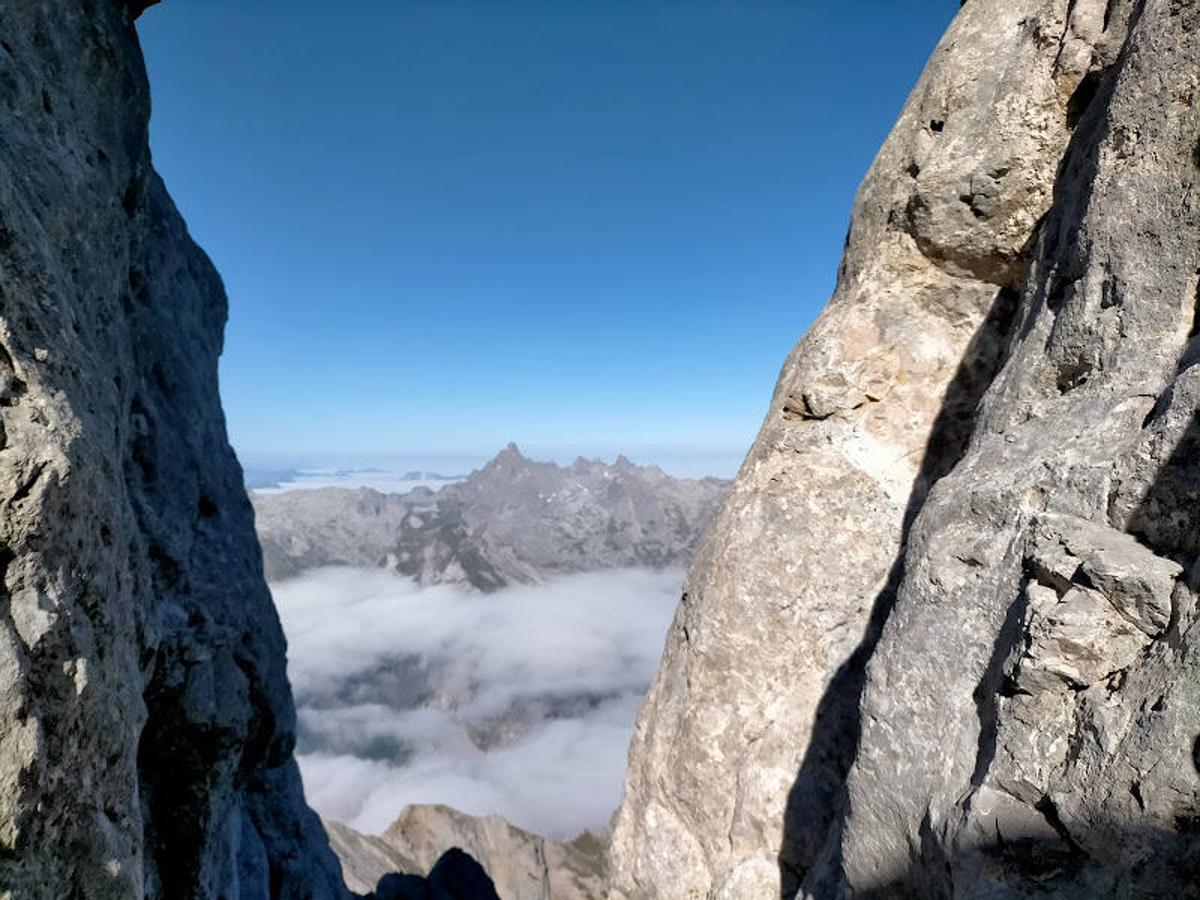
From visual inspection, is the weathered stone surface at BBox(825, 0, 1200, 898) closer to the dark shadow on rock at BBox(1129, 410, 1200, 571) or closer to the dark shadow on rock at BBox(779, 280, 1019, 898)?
the dark shadow on rock at BBox(1129, 410, 1200, 571)

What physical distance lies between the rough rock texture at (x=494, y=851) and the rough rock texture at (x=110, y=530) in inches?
2664

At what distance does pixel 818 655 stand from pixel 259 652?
43.7 feet

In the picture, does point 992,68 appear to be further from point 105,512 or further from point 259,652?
point 259,652

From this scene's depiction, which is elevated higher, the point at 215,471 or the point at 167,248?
the point at 167,248

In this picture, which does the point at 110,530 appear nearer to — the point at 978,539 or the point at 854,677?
the point at 978,539

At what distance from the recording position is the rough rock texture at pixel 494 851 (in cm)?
7625

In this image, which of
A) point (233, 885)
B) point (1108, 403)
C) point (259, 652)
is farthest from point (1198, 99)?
point (233, 885)

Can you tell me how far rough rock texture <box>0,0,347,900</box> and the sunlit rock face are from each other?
25.2 ft

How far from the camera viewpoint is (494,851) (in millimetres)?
82125

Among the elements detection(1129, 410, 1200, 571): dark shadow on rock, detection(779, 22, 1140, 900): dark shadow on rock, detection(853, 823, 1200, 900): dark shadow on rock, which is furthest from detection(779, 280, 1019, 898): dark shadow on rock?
detection(1129, 410, 1200, 571): dark shadow on rock

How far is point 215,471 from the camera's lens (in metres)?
17.1

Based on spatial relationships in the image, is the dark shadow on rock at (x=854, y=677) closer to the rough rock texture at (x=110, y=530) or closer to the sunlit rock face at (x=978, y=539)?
the sunlit rock face at (x=978, y=539)

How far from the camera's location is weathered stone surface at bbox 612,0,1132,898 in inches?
381

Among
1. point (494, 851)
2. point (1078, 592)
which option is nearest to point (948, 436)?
point (1078, 592)
